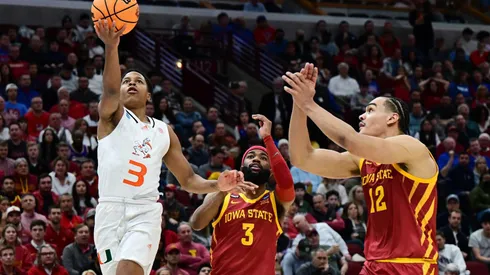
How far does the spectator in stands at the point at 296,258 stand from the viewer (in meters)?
13.5

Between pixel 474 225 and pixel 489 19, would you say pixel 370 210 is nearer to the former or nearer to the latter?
pixel 474 225

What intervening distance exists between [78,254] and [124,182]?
5758 millimetres

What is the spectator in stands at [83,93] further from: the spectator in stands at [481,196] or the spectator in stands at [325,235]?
the spectator in stands at [481,196]

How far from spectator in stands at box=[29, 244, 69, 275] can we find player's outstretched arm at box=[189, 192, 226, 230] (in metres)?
4.22

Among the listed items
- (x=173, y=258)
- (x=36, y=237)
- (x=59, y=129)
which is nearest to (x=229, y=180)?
(x=173, y=258)

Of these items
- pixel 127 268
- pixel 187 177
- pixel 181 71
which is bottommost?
pixel 181 71

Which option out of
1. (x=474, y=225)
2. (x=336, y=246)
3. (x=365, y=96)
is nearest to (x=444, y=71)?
(x=365, y=96)

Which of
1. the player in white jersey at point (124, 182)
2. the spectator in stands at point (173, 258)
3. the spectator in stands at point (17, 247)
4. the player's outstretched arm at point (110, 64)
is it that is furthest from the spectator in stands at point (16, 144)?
the player's outstretched arm at point (110, 64)

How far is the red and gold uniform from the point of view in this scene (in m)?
6.99

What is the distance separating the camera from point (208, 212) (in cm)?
860

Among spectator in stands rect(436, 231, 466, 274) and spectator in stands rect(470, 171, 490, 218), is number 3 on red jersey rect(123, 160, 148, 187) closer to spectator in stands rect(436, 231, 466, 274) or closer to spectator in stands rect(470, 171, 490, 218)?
spectator in stands rect(436, 231, 466, 274)

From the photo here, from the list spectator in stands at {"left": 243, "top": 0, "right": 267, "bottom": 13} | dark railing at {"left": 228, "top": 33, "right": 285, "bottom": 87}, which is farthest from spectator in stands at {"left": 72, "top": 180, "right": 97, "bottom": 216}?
spectator in stands at {"left": 243, "top": 0, "right": 267, "bottom": 13}

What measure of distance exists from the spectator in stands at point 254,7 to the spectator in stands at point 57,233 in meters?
11.1

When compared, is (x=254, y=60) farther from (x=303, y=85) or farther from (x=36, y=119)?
(x=303, y=85)
